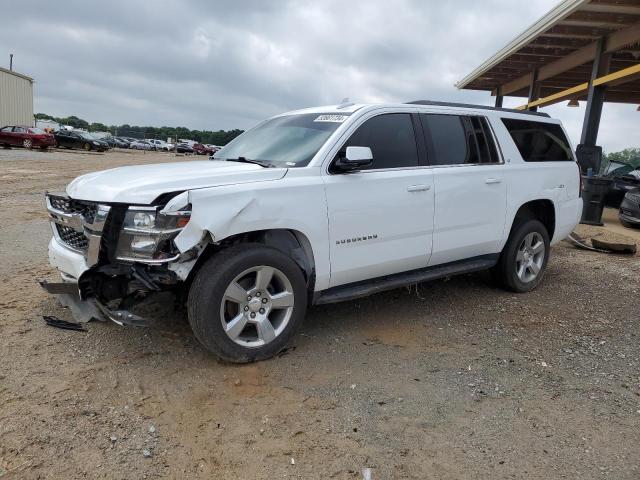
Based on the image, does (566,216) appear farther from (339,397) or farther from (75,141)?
(75,141)

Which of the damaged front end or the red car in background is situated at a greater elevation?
the red car in background

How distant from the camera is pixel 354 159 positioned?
3.65 meters

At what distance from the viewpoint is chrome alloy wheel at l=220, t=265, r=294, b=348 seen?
3.41m

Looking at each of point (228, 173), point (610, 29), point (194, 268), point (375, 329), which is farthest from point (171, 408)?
point (610, 29)

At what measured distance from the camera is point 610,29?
11672 mm

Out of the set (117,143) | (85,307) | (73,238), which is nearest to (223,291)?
(85,307)

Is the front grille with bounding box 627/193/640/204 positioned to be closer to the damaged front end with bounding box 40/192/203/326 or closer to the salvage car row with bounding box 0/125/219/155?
the damaged front end with bounding box 40/192/203/326

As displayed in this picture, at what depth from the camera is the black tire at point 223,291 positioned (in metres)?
3.26

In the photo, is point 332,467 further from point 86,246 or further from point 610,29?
point 610,29

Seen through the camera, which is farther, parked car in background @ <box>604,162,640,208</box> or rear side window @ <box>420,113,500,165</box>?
parked car in background @ <box>604,162,640,208</box>

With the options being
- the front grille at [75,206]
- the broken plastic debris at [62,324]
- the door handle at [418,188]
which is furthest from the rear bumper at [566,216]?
the broken plastic debris at [62,324]

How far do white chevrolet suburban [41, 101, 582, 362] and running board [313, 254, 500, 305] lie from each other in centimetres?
1

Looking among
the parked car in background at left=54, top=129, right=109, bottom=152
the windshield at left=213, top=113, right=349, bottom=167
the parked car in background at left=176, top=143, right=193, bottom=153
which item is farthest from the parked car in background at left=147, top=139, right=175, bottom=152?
the windshield at left=213, top=113, right=349, bottom=167

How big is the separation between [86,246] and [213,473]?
1843 millimetres
